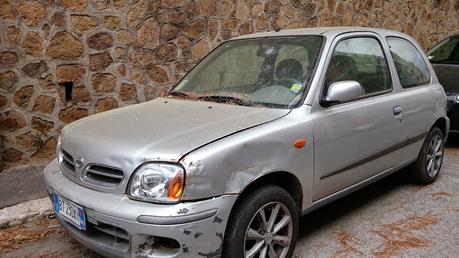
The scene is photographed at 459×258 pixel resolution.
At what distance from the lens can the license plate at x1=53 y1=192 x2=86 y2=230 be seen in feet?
8.85

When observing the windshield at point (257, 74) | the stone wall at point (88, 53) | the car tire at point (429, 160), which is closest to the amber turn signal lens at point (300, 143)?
the windshield at point (257, 74)

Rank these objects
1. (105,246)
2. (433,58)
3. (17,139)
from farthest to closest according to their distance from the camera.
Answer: (433,58)
(17,139)
(105,246)

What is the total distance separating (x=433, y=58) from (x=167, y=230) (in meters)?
7.18

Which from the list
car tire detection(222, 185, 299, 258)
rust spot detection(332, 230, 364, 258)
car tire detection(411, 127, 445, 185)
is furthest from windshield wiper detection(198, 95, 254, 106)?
car tire detection(411, 127, 445, 185)

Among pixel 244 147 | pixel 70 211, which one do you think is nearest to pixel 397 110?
pixel 244 147

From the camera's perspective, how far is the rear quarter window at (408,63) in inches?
171

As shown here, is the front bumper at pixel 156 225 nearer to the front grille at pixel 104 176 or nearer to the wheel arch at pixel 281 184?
the front grille at pixel 104 176

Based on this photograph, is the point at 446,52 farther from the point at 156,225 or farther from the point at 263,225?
the point at 156,225

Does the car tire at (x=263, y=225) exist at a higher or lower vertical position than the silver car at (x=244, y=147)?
lower

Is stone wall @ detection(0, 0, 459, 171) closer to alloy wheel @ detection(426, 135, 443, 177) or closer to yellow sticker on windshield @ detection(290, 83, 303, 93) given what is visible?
yellow sticker on windshield @ detection(290, 83, 303, 93)

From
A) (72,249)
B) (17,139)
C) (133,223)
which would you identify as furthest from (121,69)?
(133,223)

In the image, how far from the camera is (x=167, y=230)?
2416 millimetres

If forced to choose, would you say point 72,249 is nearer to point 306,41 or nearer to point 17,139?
point 17,139

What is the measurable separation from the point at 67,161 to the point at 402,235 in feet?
8.62
